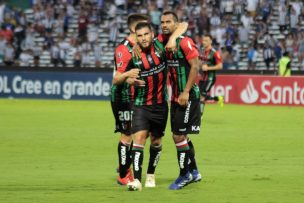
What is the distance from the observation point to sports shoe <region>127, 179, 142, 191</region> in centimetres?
1114

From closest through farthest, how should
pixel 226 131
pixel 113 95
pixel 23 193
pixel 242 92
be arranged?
1. pixel 23 193
2. pixel 113 95
3. pixel 226 131
4. pixel 242 92

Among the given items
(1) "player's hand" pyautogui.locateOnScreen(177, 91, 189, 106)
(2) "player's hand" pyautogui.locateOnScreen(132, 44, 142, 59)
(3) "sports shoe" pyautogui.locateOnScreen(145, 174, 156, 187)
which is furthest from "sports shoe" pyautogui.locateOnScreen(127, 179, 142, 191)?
(2) "player's hand" pyautogui.locateOnScreen(132, 44, 142, 59)

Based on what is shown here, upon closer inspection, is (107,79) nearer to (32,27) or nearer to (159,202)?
(32,27)

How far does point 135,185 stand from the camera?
36.5ft

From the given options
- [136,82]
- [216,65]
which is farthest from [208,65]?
[136,82]

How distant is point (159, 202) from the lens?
33.7 feet

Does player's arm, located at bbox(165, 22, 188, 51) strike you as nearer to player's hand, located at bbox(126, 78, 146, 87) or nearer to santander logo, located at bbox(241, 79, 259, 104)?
player's hand, located at bbox(126, 78, 146, 87)

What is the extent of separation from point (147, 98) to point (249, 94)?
19379mm

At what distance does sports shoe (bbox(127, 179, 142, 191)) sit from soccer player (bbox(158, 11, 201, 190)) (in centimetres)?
52

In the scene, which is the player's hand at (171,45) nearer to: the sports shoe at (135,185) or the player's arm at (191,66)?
the player's arm at (191,66)

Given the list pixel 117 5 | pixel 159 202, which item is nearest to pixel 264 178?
pixel 159 202

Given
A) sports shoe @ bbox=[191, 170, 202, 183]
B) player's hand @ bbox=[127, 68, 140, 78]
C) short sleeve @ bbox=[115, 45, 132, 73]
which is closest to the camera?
player's hand @ bbox=[127, 68, 140, 78]

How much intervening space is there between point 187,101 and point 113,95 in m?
1.35

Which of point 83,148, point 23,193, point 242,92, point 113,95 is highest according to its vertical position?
point 113,95
